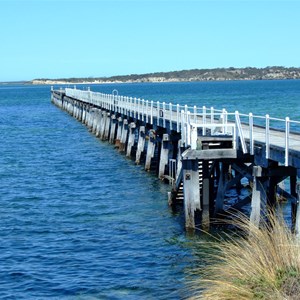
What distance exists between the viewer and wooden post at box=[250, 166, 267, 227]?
51.9 ft

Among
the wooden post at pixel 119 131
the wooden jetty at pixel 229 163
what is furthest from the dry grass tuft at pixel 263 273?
the wooden post at pixel 119 131

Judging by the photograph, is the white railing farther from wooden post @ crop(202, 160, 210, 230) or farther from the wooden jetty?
wooden post @ crop(202, 160, 210, 230)

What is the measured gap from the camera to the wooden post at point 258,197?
51.9 ft

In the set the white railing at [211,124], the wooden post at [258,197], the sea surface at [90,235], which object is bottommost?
the sea surface at [90,235]

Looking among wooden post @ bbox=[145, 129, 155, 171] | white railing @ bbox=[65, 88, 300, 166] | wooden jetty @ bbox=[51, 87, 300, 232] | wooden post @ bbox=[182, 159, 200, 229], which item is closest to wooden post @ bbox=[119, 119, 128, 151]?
white railing @ bbox=[65, 88, 300, 166]

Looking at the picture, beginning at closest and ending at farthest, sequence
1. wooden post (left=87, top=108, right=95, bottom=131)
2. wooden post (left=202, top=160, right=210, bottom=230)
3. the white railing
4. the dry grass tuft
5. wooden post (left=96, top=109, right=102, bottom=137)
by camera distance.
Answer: the dry grass tuft
the white railing
wooden post (left=202, top=160, right=210, bottom=230)
wooden post (left=96, top=109, right=102, bottom=137)
wooden post (left=87, top=108, right=95, bottom=131)

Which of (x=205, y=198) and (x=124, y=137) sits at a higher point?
(x=205, y=198)

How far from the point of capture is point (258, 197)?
52.2ft

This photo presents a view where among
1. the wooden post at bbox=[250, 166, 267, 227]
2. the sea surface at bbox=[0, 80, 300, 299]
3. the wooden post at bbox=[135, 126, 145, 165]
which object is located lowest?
the sea surface at bbox=[0, 80, 300, 299]

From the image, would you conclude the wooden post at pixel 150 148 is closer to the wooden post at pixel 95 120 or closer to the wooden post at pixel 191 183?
the wooden post at pixel 191 183

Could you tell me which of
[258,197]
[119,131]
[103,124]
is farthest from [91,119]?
[258,197]

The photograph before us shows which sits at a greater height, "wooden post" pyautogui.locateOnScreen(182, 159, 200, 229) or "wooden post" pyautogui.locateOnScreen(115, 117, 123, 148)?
"wooden post" pyautogui.locateOnScreen(182, 159, 200, 229)

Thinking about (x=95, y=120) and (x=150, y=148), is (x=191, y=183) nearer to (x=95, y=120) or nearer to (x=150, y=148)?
(x=150, y=148)

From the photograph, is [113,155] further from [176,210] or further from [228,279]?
[228,279]
